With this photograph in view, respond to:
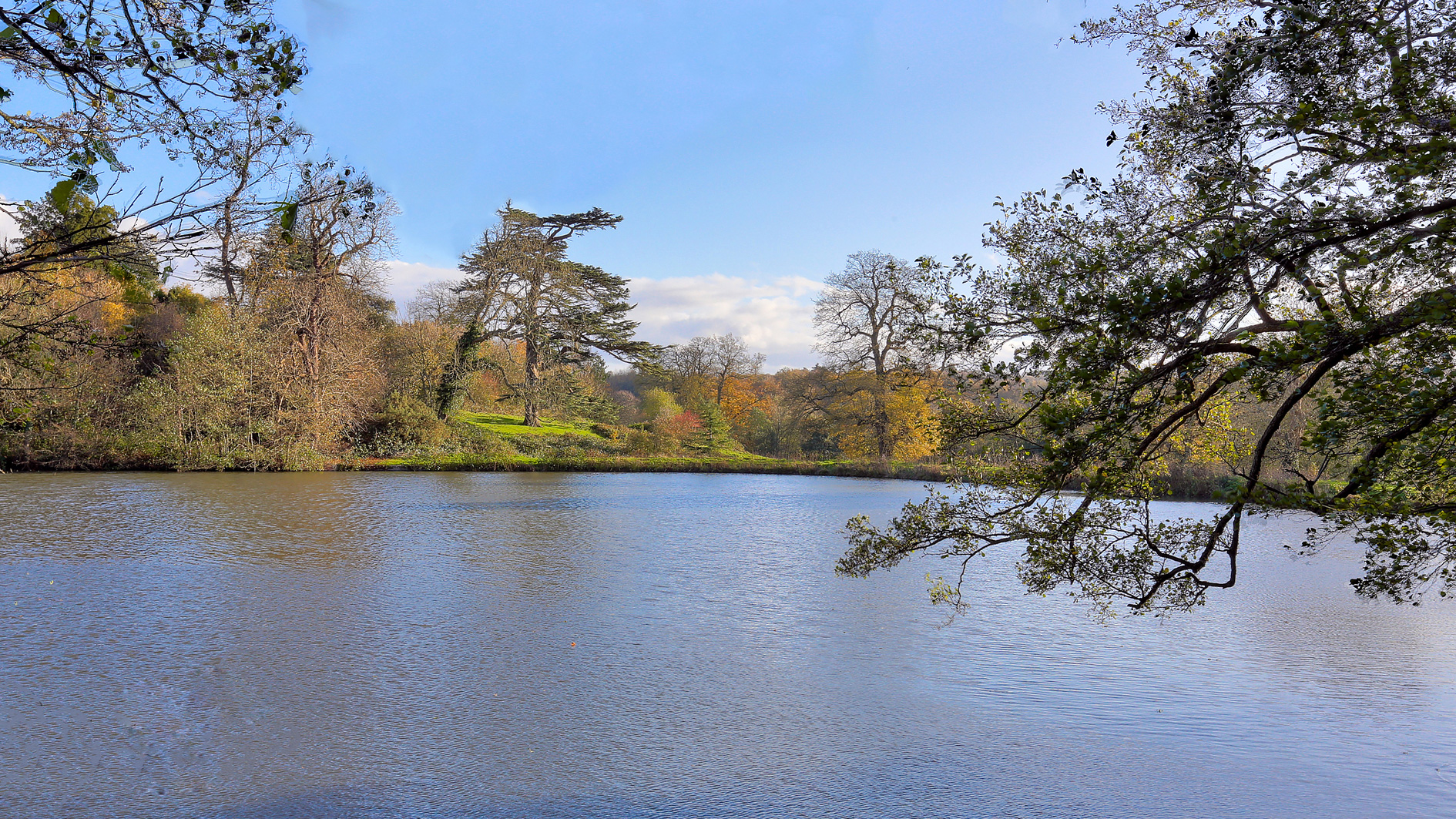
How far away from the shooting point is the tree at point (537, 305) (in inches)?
1104

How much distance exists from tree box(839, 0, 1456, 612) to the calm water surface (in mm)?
999

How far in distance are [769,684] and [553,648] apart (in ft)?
5.54

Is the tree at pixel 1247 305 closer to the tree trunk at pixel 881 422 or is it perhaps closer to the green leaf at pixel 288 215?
the green leaf at pixel 288 215

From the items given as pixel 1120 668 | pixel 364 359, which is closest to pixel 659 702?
pixel 1120 668

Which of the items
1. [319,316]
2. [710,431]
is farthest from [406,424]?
[710,431]

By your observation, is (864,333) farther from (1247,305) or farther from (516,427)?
(1247,305)

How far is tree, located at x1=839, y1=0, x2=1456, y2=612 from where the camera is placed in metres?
3.09

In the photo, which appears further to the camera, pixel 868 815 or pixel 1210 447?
pixel 1210 447

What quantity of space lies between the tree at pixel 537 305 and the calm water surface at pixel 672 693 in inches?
748

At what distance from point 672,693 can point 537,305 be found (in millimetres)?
27093

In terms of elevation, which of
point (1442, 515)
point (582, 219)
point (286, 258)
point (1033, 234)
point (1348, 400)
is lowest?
point (1442, 515)

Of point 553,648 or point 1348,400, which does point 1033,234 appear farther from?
point 553,648

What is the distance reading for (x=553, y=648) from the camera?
6043 millimetres

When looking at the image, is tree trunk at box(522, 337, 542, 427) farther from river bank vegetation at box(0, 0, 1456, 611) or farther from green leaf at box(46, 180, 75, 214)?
green leaf at box(46, 180, 75, 214)
